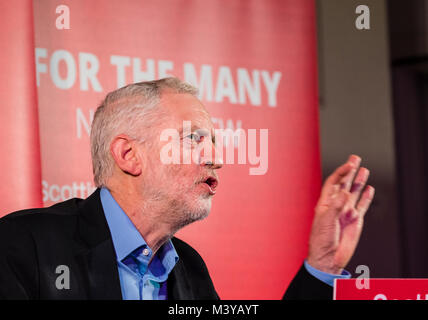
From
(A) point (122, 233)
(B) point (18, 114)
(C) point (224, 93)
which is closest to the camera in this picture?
(A) point (122, 233)

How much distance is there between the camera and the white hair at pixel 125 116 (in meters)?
1.59

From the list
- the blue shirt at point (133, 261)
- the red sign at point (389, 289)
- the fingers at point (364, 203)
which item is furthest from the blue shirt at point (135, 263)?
the red sign at point (389, 289)

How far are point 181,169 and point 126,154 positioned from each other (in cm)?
14

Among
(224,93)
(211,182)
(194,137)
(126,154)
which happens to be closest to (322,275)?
(211,182)

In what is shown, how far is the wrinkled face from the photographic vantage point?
5.16 feet

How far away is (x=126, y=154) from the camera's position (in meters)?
1.58

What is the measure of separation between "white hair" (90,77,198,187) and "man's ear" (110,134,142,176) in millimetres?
15

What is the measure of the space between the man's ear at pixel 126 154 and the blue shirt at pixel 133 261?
0.08 m

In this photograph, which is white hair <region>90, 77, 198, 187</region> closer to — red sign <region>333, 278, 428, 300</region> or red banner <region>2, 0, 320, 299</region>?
red banner <region>2, 0, 320, 299</region>

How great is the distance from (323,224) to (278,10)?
1.13 m

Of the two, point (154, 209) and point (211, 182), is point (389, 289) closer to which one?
point (211, 182)

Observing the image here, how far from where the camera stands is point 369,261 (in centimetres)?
271

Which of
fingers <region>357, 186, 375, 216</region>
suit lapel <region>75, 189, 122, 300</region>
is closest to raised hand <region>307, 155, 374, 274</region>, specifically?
fingers <region>357, 186, 375, 216</region>
